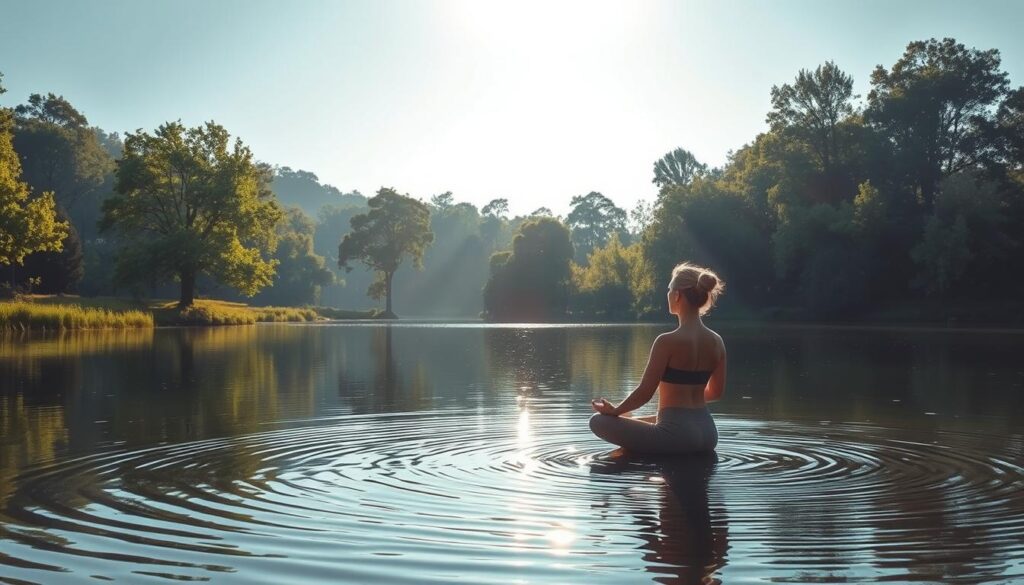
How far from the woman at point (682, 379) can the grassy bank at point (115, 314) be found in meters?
39.7

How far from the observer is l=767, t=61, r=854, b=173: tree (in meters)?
85.7

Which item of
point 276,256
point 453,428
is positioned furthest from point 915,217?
point 276,256

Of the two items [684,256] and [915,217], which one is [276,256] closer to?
[684,256]

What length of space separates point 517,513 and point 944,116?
80.4m

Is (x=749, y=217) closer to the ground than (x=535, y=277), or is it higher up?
higher up

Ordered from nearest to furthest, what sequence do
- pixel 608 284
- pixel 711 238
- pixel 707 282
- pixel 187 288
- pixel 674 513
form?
pixel 674 513 < pixel 707 282 < pixel 187 288 < pixel 711 238 < pixel 608 284

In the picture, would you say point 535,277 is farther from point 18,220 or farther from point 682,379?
point 682,379

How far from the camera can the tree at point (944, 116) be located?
77.2 metres

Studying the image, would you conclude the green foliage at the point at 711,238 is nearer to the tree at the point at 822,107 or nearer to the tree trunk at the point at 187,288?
the tree at the point at 822,107

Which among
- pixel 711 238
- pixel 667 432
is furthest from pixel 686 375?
pixel 711 238

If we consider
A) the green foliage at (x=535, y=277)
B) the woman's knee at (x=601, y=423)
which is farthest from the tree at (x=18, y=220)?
the green foliage at (x=535, y=277)

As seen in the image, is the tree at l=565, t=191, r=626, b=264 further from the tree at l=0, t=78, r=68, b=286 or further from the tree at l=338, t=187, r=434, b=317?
the tree at l=0, t=78, r=68, b=286

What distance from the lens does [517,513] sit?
7504mm

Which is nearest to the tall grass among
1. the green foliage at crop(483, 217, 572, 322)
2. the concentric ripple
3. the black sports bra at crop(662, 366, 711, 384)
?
the concentric ripple
